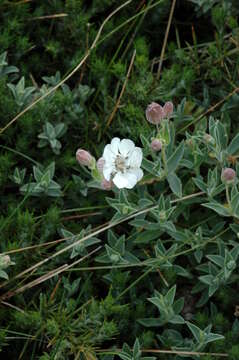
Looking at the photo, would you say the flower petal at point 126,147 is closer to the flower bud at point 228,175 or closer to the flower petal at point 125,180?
the flower petal at point 125,180

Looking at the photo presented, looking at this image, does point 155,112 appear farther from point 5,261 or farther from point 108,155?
point 5,261

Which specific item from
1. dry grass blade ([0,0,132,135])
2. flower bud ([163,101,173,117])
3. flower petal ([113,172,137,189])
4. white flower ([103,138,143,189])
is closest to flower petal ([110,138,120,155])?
white flower ([103,138,143,189])

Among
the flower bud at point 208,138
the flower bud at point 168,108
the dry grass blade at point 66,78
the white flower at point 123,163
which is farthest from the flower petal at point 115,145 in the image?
the dry grass blade at point 66,78

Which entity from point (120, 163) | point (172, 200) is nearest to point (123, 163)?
Result: point (120, 163)

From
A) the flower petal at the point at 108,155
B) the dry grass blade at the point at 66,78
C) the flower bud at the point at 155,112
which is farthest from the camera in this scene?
the dry grass blade at the point at 66,78

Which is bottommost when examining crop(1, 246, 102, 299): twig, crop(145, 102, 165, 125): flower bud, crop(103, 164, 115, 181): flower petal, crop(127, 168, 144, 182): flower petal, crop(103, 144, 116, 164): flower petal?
crop(1, 246, 102, 299): twig

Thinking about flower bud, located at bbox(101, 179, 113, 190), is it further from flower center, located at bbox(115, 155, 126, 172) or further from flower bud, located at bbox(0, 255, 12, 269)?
flower bud, located at bbox(0, 255, 12, 269)
